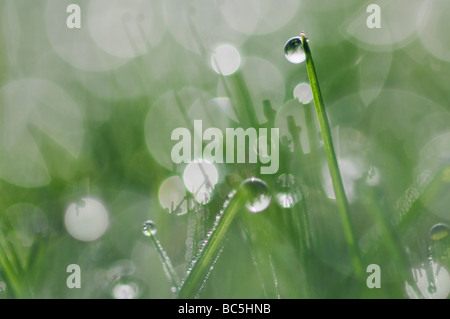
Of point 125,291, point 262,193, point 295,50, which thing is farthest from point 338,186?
point 125,291

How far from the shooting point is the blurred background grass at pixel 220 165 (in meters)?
0.91

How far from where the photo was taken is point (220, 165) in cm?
136

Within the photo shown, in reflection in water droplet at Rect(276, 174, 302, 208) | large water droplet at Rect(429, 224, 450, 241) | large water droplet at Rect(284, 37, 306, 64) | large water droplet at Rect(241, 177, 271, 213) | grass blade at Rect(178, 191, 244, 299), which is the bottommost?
grass blade at Rect(178, 191, 244, 299)

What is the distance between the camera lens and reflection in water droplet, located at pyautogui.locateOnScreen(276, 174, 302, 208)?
0.92 meters

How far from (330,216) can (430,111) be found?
41.3 inches

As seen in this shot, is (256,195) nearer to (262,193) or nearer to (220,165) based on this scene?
(262,193)

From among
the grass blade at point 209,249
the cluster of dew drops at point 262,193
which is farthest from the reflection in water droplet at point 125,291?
the grass blade at point 209,249

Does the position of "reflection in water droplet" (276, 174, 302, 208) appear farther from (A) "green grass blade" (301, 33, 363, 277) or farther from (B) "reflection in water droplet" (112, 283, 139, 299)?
(B) "reflection in water droplet" (112, 283, 139, 299)

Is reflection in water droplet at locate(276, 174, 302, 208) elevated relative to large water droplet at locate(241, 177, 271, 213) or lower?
elevated

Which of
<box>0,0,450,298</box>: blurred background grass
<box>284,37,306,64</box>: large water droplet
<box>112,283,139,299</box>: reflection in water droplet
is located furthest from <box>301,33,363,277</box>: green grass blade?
<box>112,283,139,299</box>: reflection in water droplet

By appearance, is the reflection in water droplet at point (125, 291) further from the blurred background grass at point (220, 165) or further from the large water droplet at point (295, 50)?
the large water droplet at point (295, 50)

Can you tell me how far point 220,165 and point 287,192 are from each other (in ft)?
1.44
